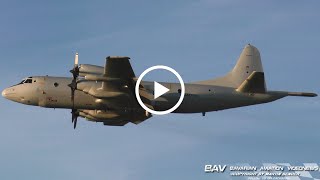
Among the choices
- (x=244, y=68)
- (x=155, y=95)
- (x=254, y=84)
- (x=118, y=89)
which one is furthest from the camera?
(x=244, y=68)

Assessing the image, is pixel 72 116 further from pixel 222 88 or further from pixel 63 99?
pixel 222 88

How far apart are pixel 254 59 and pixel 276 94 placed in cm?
398

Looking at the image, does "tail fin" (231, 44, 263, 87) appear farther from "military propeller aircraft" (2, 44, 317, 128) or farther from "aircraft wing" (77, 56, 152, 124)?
"aircraft wing" (77, 56, 152, 124)

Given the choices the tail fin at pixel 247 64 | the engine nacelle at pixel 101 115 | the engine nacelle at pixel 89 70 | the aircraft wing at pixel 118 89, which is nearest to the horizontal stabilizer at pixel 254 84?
the tail fin at pixel 247 64

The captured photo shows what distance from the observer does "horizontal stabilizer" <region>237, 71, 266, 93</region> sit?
118 feet

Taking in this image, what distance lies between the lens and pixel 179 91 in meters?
36.6

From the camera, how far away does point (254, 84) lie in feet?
120

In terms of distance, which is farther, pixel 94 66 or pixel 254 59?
pixel 254 59

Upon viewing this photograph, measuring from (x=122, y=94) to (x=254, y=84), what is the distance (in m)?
9.01

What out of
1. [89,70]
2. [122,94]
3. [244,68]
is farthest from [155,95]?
[244,68]

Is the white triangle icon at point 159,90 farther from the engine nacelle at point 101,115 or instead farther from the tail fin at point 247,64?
the tail fin at point 247,64

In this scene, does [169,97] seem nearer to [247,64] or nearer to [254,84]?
[254,84]

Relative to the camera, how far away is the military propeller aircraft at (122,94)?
3562 centimetres

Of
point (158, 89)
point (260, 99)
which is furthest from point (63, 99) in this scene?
point (260, 99)
